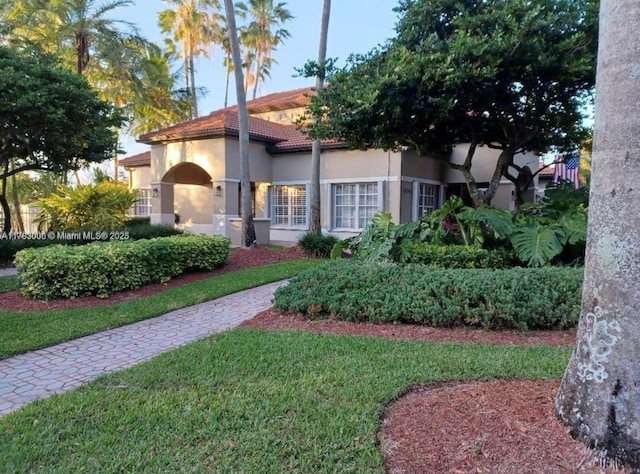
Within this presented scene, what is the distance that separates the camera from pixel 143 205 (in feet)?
73.5

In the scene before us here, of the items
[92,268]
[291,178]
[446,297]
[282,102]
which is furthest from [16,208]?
[446,297]

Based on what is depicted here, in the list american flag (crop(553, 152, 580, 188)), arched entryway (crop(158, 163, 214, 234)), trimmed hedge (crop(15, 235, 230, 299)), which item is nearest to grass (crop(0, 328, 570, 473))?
trimmed hedge (crop(15, 235, 230, 299))

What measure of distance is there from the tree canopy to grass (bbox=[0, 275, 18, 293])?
7148mm

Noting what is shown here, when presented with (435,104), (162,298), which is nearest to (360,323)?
(162,298)

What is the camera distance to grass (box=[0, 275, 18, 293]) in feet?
27.3

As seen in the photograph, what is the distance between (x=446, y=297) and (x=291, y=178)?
12462mm

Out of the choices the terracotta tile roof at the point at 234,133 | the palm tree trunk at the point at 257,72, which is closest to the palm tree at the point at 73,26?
the terracotta tile roof at the point at 234,133

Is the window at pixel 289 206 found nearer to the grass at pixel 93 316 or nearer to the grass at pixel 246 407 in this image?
the grass at pixel 93 316

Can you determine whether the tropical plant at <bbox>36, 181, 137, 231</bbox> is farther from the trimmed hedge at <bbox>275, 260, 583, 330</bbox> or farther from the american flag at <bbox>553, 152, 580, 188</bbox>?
the american flag at <bbox>553, 152, 580, 188</bbox>

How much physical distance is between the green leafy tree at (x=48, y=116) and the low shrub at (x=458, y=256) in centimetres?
954

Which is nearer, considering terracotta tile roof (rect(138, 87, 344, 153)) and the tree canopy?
the tree canopy

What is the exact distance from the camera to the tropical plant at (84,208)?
13.7 metres

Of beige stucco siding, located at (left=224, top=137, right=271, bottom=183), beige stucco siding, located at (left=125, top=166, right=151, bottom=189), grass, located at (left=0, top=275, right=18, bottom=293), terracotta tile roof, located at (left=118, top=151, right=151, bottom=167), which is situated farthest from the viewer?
beige stucco siding, located at (left=125, top=166, right=151, bottom=189)

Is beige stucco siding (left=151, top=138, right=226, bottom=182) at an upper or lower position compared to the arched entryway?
upper
